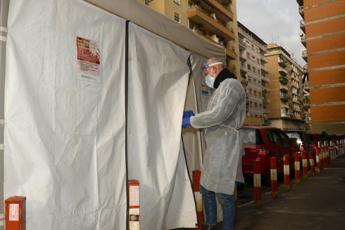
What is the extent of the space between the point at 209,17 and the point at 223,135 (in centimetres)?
5079

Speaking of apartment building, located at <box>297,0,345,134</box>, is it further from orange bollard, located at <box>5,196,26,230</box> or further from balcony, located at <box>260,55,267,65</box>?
orange bollard, located at <box>5,196,26,230</box>

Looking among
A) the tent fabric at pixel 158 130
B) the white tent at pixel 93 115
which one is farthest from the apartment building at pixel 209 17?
the white tent at pixel 93 115

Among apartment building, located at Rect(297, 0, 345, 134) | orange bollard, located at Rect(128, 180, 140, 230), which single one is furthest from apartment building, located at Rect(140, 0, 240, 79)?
orange bollard, located at Rect(128, 180, 140, 230)

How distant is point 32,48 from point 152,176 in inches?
78.4

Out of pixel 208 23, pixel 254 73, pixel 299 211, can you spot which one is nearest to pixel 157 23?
pixel 299 211

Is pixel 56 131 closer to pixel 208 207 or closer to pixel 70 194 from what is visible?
pixel 70 194

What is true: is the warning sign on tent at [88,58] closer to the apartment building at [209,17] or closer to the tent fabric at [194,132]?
the tent fabric at [194,132]

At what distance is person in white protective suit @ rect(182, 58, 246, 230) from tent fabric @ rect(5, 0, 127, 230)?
91cm

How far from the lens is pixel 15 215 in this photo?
8.28 feet

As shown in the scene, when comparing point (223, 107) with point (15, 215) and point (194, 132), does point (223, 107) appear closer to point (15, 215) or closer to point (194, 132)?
point (194, 132)

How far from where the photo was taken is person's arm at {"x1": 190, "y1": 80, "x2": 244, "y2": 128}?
13.5ft

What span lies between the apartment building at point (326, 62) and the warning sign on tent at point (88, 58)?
5764cm

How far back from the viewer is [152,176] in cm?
452

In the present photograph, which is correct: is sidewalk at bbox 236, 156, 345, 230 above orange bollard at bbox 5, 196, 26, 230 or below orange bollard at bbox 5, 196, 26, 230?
below
